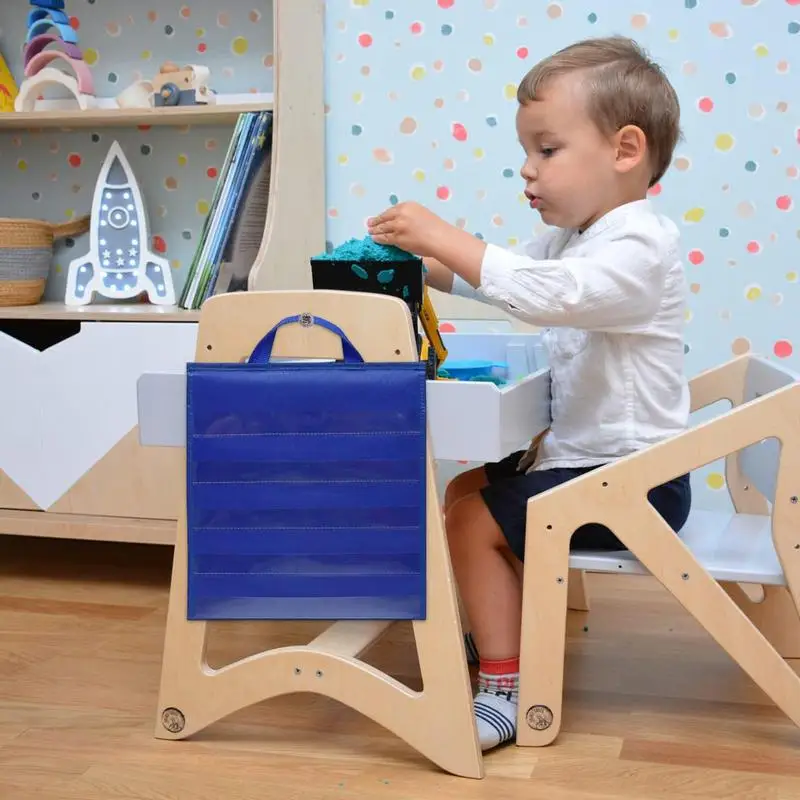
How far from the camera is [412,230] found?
4.24 feet

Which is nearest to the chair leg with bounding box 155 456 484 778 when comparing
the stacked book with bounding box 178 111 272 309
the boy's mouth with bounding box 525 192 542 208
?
Answer: the boy's mouth with bounding box 525 192 542 208

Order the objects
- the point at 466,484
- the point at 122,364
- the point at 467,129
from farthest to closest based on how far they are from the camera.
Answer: the point at 467,129, the point at 122,364, the point at 466,484

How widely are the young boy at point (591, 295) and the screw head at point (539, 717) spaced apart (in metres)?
0.03

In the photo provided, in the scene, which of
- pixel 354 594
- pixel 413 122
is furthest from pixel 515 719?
pixel 413 122

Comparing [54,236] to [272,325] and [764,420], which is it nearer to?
[272,325]

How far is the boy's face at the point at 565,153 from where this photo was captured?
4.40 ft

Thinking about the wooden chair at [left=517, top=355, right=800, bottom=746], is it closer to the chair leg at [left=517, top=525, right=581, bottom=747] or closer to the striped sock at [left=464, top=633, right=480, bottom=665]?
the chair leg at [left=517, top=525, right=581, bottom=747]

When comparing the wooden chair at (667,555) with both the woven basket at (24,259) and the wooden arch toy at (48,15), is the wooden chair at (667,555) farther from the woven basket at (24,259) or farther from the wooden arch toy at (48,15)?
the wooden arch toy at (48,15)

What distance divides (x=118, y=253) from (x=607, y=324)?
46.7 inches

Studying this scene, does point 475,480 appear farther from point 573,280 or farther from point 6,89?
point 6,89

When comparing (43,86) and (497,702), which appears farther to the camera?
(43,86)

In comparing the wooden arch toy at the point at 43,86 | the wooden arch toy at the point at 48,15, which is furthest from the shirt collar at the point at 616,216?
the wooden arch toy at the point at 48,15

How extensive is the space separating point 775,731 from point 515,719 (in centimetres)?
32

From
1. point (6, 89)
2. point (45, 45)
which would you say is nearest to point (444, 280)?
point (45, 45)
